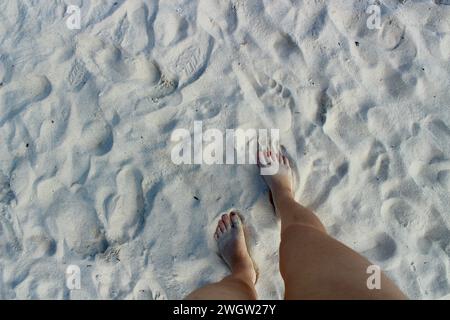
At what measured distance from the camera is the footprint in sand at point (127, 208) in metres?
2.21

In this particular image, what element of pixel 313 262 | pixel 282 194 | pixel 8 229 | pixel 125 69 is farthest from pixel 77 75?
pixel 313 262

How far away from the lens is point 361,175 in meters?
2.27

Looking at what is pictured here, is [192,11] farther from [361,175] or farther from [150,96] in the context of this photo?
[361,175]

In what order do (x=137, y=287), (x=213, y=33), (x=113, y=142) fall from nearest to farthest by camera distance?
1. (x=137, y=287)
2. (x=113, y=142)
3. (x=213, y=33)

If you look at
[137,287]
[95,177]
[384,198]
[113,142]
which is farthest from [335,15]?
[137,287]

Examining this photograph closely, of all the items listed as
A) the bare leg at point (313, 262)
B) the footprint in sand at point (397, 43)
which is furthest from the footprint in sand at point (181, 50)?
the footprint in sand at point (397, 43)

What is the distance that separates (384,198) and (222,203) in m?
0.84

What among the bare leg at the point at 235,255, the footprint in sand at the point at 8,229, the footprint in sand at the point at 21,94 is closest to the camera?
the bare leg at the point at 235,255

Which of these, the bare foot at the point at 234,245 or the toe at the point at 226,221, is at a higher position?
the toe at the point at 226,221

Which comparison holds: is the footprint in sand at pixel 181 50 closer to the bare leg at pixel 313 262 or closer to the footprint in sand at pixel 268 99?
the footprint in sand at pixel 268 99

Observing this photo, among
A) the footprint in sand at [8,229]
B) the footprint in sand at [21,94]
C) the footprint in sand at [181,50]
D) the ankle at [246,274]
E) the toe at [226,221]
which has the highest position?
the footprint in sand at [181,50]

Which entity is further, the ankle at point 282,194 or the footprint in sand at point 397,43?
the footprint in sand at point 397,43

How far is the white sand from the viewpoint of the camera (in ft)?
7.17

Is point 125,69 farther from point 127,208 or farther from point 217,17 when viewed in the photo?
point 127,208
